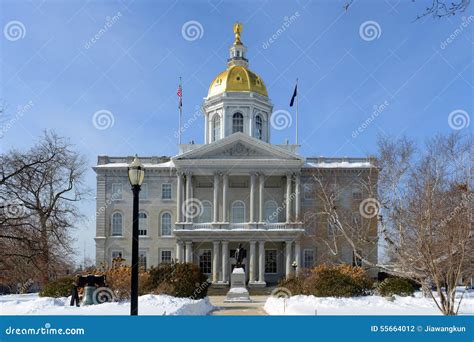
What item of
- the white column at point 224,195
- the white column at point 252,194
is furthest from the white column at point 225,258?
the white column at point 252,194

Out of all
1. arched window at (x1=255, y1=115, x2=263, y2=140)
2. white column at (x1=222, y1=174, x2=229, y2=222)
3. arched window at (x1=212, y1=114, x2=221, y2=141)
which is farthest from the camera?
arched window at (x1=212, y1=114, x2=221, y2=141)

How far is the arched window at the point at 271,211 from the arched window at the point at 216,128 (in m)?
10.3

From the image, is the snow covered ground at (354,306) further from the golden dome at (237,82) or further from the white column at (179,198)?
the golden dome at (237,82)

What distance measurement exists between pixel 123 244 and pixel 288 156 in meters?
18.4

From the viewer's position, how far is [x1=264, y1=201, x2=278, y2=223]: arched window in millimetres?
56844

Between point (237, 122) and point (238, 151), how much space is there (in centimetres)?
812

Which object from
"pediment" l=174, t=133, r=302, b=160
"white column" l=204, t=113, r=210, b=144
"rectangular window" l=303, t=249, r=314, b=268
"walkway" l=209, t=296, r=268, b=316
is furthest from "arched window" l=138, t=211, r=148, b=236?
"walkway" l=209, t=296, r=268, b=316

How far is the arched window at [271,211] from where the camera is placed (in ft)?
186

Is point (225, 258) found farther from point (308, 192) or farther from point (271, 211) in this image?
point (308, 192)

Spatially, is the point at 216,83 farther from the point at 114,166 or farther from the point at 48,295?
the point at 48,295

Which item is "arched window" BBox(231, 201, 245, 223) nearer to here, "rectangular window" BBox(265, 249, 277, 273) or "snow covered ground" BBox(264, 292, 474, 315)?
"rectangular window" BBox(265, 249, 277, 273)

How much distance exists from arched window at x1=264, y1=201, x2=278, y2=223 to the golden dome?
12.9 meters

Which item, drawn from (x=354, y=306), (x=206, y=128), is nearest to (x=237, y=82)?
(x=206, y=128)
